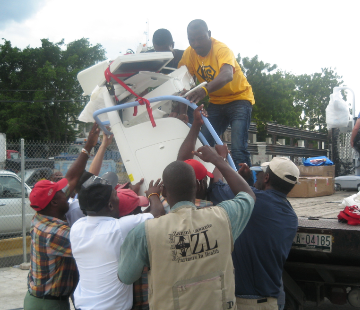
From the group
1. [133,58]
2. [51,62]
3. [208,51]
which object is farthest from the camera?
[51,62]

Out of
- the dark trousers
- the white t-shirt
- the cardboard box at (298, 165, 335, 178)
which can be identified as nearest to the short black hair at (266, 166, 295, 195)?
the white t-shirt

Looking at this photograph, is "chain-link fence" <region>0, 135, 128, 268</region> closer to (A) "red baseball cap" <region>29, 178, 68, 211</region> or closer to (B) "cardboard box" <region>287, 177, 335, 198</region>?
(B) "cardboard box" <region>287, 177, 335, 198</region>

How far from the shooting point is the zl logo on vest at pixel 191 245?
1.61 metres

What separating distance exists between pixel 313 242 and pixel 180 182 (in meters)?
1.28

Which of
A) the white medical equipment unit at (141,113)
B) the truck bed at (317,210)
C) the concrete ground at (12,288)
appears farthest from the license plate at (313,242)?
the concrete ground at (12,288)

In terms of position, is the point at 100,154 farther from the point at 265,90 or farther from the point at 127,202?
the point at 265,90

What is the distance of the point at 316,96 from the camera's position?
35.5 metres

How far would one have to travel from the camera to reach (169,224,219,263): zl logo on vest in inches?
63.2

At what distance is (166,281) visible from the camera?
1.61 meters

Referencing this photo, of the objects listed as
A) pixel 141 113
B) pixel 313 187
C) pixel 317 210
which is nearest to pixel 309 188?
pixel 313 187

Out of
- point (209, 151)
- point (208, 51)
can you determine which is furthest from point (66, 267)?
point (208, 51)

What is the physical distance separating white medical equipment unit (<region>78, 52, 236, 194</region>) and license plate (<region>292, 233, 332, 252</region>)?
704 millimetres

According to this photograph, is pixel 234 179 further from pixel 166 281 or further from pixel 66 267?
pixel 66 267

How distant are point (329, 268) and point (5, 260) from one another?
573 cm
